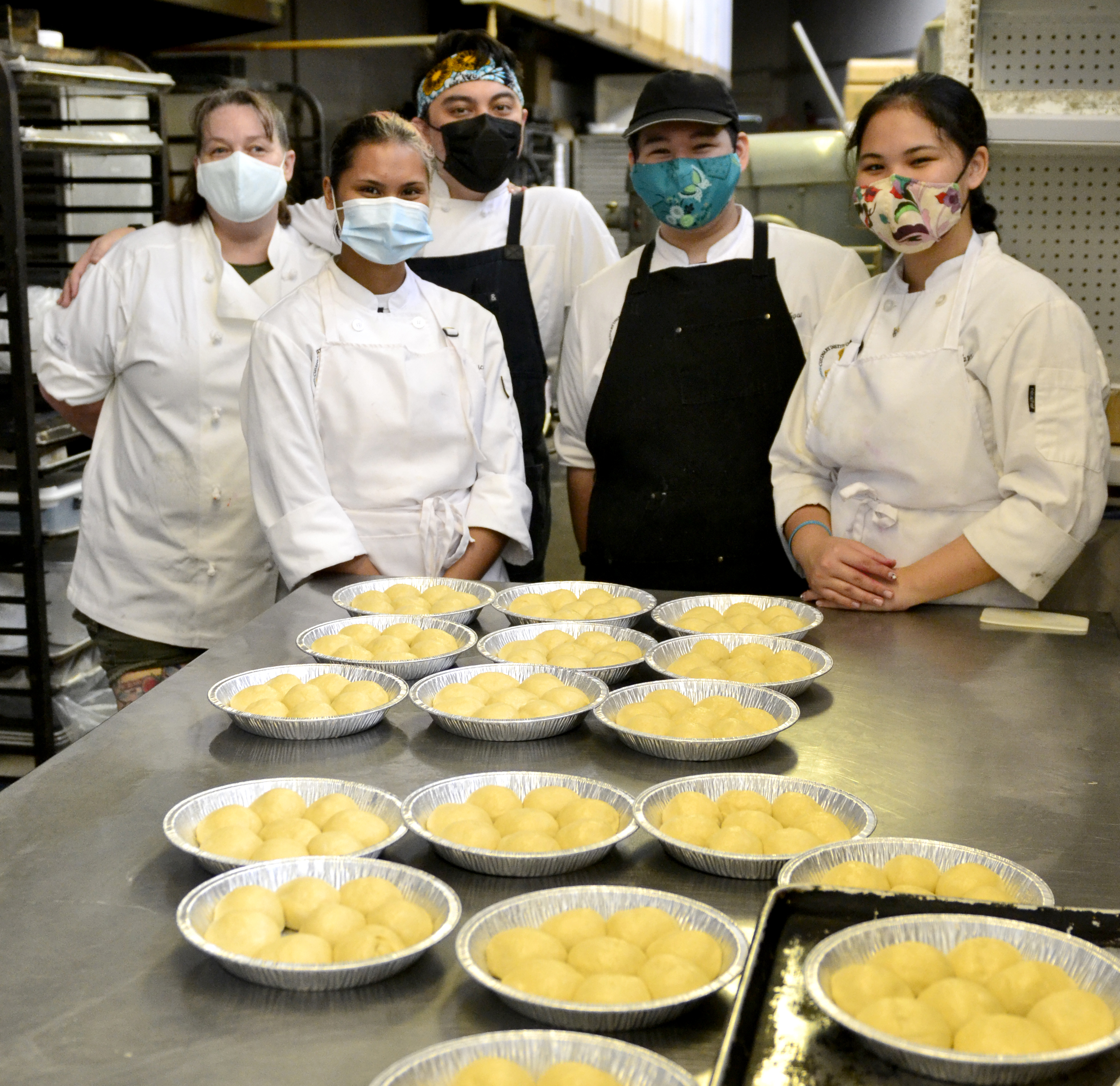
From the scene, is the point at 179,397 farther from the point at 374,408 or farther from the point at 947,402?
the point at 947,402

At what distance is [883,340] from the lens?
2.06 m

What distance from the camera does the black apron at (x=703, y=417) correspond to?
2365 mm

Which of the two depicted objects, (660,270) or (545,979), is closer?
(545,979)

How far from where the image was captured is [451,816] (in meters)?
1.22

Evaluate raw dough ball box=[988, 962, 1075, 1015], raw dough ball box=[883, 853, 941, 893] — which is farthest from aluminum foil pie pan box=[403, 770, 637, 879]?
raw dough ball box=[988, 962, 1075, 1015]

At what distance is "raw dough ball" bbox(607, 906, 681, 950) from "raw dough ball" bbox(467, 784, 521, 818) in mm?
235

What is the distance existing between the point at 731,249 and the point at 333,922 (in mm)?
1737

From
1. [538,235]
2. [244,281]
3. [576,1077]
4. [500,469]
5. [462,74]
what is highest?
[462,74]

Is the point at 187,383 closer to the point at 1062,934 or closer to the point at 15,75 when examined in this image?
the point at 15,75

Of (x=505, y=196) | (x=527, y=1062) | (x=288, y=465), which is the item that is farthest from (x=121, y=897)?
(x=505, y=196)

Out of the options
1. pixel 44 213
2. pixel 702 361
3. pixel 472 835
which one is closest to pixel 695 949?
pixel 472 835

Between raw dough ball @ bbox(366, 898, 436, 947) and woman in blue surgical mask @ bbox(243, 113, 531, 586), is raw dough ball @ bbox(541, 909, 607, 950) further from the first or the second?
woman in blue surgical mask @ bbox(243, 113, 531, 586)

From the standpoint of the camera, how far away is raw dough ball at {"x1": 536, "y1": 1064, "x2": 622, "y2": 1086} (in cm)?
83

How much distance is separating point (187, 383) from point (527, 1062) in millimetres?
1991
